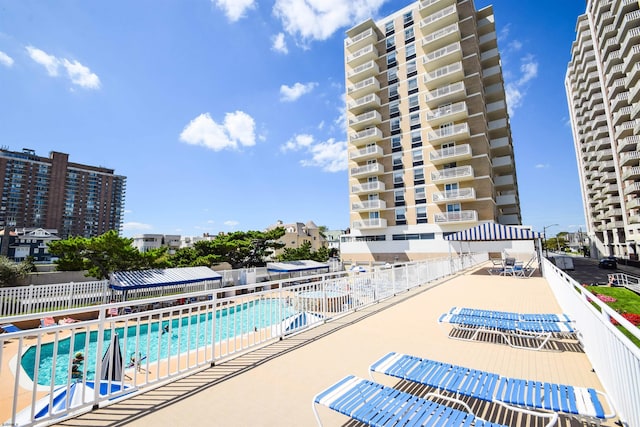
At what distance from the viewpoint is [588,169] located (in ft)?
207

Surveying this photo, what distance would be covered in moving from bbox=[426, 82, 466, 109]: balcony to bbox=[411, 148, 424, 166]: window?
18.5 ft

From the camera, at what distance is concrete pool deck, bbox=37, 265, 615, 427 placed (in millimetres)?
3119

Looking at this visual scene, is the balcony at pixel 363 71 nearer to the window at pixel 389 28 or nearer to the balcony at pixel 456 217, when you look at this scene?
the window at pixel 389 28

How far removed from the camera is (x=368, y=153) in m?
39.8

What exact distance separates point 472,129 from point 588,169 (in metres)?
50.0

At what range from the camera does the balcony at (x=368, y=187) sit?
38812 millimetres

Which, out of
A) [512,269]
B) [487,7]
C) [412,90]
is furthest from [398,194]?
[487,7]

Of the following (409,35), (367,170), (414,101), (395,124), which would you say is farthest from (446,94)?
(367,170)

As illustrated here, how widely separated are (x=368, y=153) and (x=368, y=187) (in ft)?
A: 15.3

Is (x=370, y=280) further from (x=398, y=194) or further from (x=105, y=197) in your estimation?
(x=105, y=197)

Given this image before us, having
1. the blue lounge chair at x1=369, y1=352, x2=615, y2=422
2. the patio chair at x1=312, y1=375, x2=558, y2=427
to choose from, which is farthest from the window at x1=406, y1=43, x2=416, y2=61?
the patio chair at x1=312, y1=375, x2=558, y2=427

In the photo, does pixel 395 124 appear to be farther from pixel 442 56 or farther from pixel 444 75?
pixel 442 56

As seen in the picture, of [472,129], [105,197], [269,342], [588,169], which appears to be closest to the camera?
[269,342]

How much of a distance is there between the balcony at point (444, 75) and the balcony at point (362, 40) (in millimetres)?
11307
